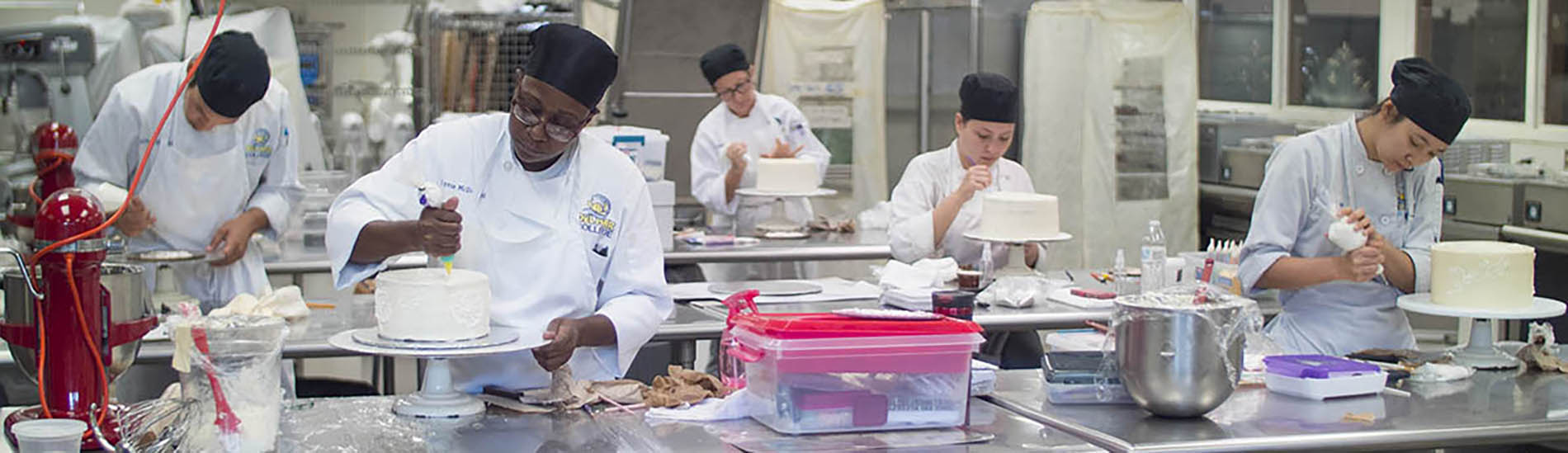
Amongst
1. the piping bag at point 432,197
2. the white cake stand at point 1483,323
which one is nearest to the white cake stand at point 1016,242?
the white cake stand at point 1483,323

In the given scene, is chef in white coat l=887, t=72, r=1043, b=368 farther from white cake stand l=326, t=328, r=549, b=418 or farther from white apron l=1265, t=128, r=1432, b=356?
white cake stand l=326, t=328, r=549, b=418

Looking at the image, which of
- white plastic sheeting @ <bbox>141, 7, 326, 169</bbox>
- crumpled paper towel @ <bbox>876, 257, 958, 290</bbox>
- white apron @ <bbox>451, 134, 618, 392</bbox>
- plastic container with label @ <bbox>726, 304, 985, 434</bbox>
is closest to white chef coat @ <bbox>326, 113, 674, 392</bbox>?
white apron @ <bbox>451, 134, 618, 392</bbox>

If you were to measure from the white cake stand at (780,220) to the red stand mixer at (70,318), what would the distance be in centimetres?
365

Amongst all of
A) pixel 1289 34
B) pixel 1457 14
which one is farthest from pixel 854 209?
pixel 1457 14

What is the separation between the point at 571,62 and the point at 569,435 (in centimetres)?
64

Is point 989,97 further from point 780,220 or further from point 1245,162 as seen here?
point 1245,162

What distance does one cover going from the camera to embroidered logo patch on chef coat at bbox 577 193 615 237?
2.78 meters

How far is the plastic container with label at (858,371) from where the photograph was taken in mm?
2395

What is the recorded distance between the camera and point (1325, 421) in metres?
2.56

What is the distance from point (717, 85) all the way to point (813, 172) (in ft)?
2.67

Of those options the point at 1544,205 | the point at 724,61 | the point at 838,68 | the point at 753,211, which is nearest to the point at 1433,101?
the point at 1544,205

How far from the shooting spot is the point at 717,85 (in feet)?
20.9

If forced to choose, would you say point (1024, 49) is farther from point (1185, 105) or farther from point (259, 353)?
point (259, 353)

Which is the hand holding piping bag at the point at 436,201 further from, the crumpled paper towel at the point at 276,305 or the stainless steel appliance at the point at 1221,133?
the stainless steel appliance at the point at 1221,133
